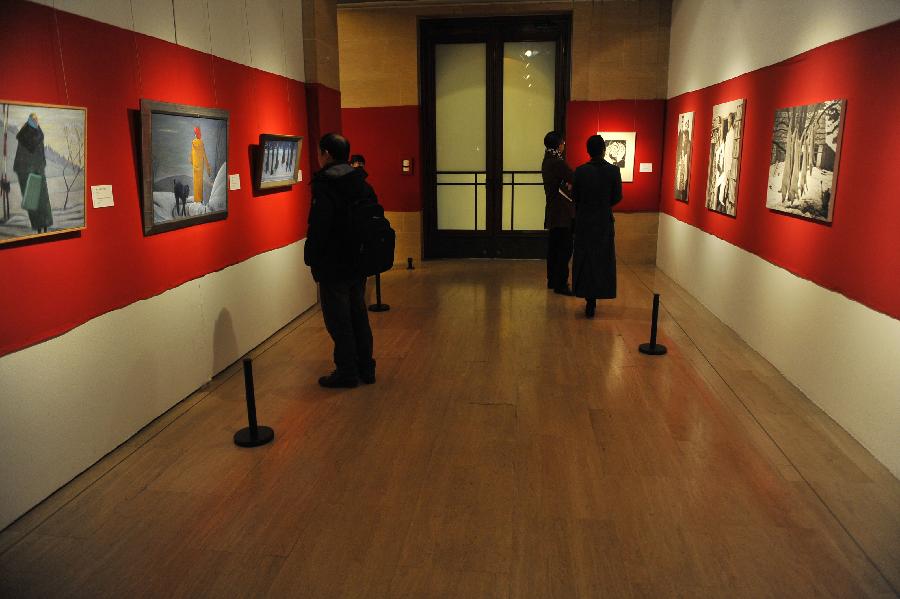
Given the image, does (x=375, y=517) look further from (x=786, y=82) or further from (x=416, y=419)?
(x=786, y=82)

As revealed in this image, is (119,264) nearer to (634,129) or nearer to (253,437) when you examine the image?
(253,437)

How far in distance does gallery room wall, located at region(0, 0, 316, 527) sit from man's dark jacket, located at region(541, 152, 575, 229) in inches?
139

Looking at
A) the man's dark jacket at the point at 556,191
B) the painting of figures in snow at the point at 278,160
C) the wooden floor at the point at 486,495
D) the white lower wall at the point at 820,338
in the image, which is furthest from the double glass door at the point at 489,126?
the wooden floor at the point at 486,495

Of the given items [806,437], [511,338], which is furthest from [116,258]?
[806,437]

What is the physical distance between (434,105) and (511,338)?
589 centimetres

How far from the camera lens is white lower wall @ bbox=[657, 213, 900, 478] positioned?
3857mm

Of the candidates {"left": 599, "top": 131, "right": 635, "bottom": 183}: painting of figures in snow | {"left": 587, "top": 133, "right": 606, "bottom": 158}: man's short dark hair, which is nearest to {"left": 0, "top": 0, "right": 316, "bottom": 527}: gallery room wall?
{"left": 587, "top": 133, "right": 606, "bottom": 158}: man's short dark hair

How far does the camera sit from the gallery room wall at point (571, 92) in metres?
10.2

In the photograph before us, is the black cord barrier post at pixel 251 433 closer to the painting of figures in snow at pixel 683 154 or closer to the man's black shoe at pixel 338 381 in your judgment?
the man's black shoe at pixel 338 381

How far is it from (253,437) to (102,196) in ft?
5.99

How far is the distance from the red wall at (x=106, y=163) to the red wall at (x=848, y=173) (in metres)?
4.91

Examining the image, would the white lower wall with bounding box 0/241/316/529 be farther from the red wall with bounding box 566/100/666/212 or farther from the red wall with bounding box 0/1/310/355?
the red wall with bounding box 566/100/666/212

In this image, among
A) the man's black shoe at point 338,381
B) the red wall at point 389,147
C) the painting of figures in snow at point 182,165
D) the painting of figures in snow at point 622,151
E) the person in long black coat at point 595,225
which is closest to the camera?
the painting of figures in snow at point 182,165

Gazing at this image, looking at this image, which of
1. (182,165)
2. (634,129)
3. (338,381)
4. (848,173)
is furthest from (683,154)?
(182,165)
